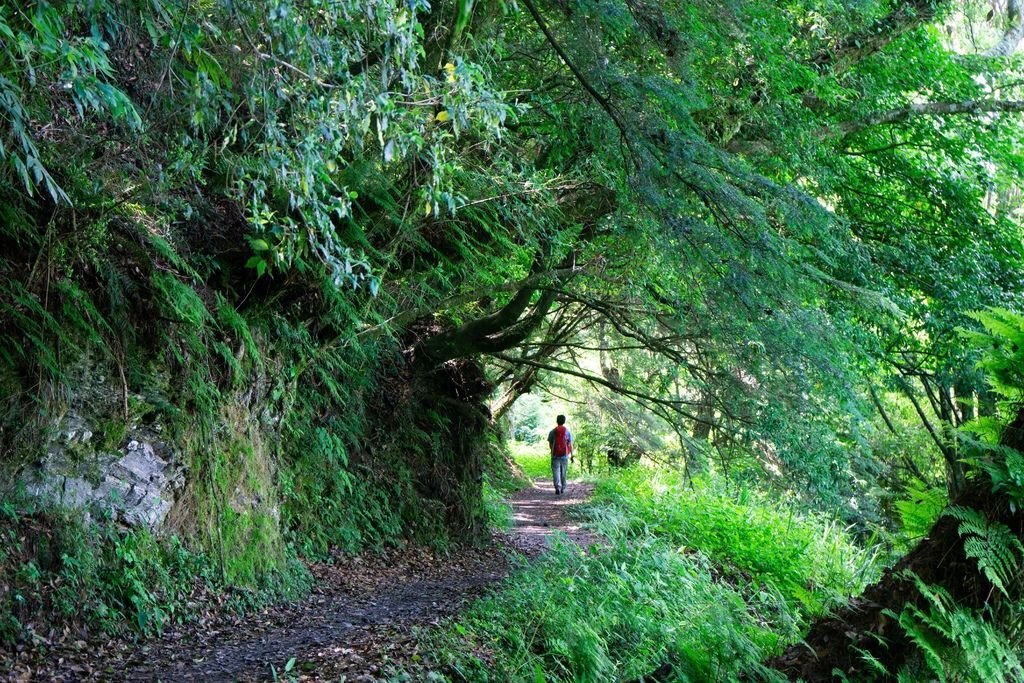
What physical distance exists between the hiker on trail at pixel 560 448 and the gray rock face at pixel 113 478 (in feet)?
37.3

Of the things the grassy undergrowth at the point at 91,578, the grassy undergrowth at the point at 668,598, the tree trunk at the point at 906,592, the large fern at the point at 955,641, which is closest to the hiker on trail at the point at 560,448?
the grassy undergrowth at the point at 668,598

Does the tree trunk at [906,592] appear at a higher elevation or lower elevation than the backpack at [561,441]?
lower

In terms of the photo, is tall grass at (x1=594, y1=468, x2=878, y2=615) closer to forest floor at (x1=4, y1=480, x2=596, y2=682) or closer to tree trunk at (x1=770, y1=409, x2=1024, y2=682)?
forest floor at (x1=4, y1=480, x2=596, y2=682)

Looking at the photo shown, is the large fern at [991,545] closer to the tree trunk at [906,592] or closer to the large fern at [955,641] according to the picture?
the tree trunk at [906,592]

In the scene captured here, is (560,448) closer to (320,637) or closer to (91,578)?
(320,637)

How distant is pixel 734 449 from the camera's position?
11.1 meters

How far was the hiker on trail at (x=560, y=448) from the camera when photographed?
61.0 ft

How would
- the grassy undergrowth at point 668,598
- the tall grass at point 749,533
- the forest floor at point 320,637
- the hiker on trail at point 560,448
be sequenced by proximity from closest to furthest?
the forest floor at point 320,637, the grassy undergrowth at point 668,598, the tall grass at point 749,533, the hiker on trail at point 560,448

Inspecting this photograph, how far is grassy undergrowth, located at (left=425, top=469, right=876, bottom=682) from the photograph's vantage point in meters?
5.89

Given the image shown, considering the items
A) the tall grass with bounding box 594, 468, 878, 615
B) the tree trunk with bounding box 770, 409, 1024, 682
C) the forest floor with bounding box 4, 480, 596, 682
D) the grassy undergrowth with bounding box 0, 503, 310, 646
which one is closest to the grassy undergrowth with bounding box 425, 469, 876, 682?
the tall grass with bounding box 594, 468, 878, 615

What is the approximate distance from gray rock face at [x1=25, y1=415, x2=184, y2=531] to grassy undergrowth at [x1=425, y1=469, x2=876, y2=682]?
277 cm

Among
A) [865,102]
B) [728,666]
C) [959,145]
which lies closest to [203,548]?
[728,666]

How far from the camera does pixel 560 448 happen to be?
18953 mm

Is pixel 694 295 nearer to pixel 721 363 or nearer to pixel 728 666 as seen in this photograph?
pixel 721 363
